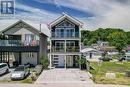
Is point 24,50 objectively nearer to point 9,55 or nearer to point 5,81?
point 9,55

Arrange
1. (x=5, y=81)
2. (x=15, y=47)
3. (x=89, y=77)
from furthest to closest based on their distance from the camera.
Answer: (x=15, y=47) < (x=89, y=77) < (x=5, y=81)

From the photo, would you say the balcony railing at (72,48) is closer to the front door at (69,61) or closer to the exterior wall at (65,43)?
the exterior wall at (65,43)

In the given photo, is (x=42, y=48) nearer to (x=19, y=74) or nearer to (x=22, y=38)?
(x=22, y=38)

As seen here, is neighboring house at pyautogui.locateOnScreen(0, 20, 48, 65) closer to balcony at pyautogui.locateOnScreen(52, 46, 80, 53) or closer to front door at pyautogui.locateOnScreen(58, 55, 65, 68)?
balcony at pyautogui.locateOnScreen(52, 46, 80, 53)

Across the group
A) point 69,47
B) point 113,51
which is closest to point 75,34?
point 69,47

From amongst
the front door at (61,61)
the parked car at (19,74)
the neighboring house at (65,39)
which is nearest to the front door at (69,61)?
the neighboring house at (65,39)

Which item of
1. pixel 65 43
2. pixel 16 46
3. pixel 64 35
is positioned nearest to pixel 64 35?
pixel 64 35
